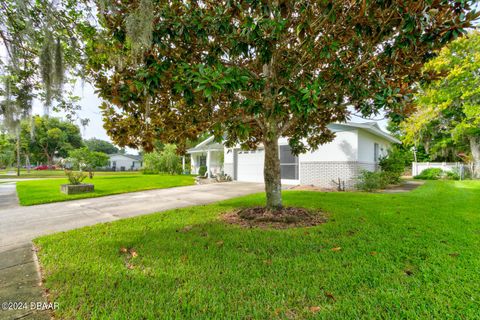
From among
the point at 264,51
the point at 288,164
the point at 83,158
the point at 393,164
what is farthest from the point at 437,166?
the point at 83,158

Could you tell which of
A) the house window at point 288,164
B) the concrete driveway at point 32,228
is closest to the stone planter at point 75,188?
the concrete driveway at point 32,228

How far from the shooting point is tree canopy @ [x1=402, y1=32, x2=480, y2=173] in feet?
50.8

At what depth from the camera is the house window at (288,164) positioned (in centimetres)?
1330

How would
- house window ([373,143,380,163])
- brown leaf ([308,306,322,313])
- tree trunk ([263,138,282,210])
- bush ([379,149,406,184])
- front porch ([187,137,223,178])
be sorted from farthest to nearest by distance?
front porch ([187,137,223,178])
house window ([373,143,380,163])
bush ([379,149,406,184])
tree trunk ([263,138,282,210])
brown leaf ([308,306,322,313])

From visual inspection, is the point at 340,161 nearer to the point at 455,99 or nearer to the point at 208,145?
the point at 208,145

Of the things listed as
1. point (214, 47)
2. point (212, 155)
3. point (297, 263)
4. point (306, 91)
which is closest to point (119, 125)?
point (214, 47)

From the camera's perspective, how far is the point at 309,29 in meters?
3.53

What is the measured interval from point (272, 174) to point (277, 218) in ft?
3.50

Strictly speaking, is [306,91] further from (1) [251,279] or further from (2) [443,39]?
(1) [251,279]

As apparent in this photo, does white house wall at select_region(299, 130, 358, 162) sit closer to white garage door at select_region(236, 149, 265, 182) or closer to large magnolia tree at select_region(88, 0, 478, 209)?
white garage door at select_region(236, 149, 265, 182)

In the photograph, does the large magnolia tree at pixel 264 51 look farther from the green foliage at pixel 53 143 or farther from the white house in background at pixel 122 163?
the white house in background at pixel 122 163

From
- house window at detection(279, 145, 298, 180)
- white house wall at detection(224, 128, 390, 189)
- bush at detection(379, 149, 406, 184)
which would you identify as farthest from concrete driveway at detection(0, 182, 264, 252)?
bush at detection(379, 149, 406, 184)

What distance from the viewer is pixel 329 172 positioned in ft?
38.7

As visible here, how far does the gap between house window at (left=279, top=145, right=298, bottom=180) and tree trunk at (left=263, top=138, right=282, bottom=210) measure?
7965 mm
